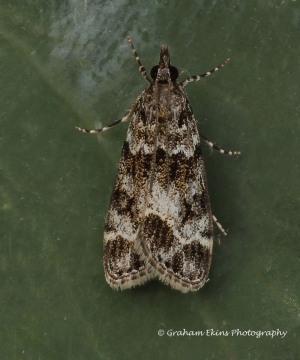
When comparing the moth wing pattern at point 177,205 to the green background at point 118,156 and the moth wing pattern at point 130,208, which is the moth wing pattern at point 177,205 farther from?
the green background at point 118,156

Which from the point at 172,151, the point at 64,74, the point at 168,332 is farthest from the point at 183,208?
the point at 64,74

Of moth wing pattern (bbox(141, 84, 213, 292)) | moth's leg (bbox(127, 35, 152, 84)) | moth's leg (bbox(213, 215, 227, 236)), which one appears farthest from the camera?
moth's leg (bbox(213, 215, 227, 236))

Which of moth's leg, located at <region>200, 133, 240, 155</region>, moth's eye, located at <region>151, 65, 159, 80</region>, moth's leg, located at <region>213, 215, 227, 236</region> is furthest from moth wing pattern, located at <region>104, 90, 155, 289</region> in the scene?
moth's leg, located at <region>213, 215, 227, 236</region>

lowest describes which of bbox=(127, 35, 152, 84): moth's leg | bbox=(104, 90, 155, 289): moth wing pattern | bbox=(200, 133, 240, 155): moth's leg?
bbox=(104, 90, 155, 289): moth wing pattern

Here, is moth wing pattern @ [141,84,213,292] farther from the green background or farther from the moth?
the green background

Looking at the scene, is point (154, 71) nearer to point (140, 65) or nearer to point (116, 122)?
point (140, 65)

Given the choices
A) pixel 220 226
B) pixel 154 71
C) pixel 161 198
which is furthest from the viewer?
pixel 220 226

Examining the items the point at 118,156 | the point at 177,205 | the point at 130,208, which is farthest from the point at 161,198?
the point at 118,156
